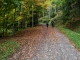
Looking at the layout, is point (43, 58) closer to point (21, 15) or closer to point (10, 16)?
point (10, 16)

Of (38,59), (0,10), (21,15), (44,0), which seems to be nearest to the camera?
(38,59)

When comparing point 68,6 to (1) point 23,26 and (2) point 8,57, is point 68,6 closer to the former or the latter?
(1) point 23,26

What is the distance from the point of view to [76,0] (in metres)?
33.9

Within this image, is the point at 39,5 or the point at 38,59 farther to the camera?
the point at 39,5

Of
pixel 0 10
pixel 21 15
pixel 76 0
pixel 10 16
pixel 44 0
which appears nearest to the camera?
pixel 0 10

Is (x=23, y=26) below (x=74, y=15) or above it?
below

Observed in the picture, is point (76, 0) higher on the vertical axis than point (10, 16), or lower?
higher

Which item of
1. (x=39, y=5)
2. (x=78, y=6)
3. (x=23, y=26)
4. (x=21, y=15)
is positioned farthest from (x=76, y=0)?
(x=23, y=26)

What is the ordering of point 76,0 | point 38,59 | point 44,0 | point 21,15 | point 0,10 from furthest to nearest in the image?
point 44,0 → point 21,15 → point 76,0 → point 0,10 → point 38,59

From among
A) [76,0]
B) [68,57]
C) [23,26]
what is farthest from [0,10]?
[23,26]

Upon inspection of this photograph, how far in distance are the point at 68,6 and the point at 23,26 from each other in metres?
11.8

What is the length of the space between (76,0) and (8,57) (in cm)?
2518

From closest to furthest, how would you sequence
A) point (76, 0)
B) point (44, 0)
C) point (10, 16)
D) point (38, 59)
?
point (38, 59) → point (10, 16) → point (76, 0) → point (44, 0)

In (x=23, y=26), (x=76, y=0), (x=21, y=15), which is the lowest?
(x=23, y=26)
